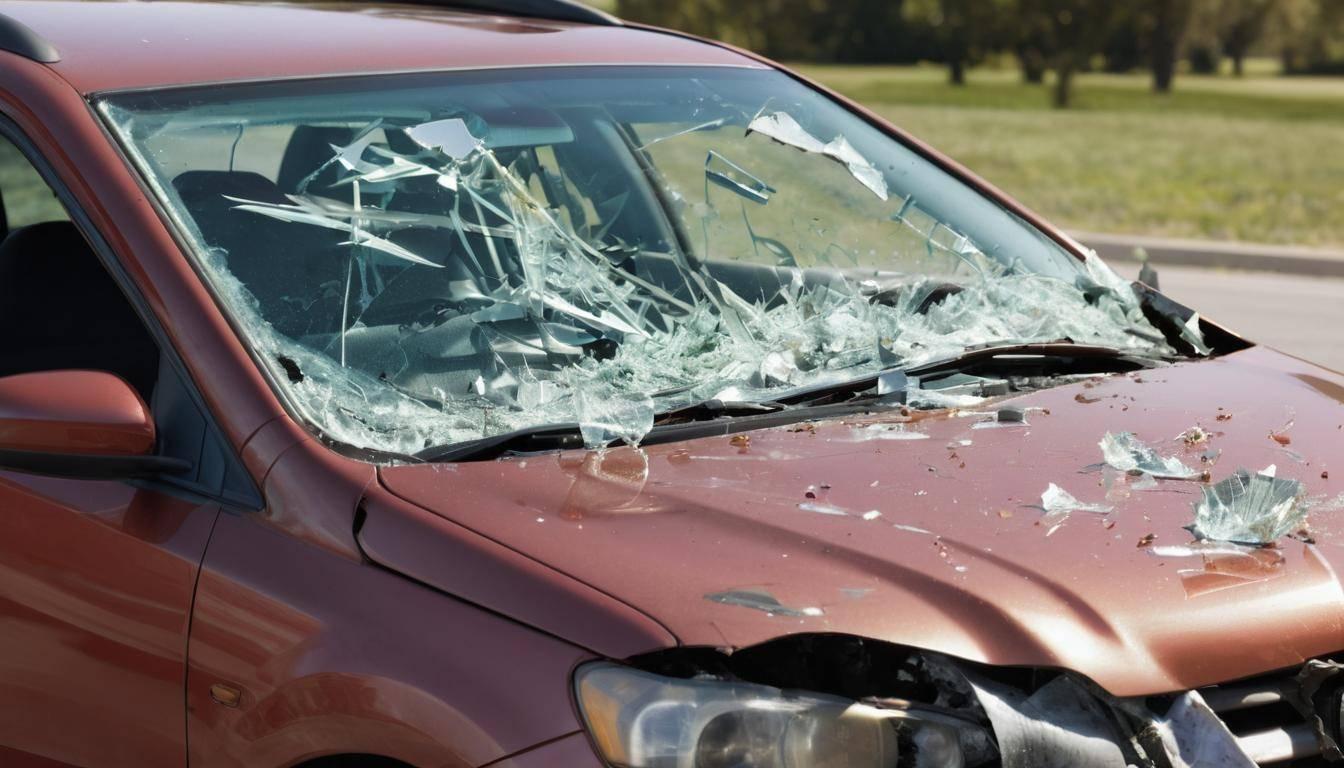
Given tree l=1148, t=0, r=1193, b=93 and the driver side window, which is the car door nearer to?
the driver side window

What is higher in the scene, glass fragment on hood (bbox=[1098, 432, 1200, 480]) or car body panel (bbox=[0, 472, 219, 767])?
glass fragment on hood (bbox=[1098, 432, 1200, 480])

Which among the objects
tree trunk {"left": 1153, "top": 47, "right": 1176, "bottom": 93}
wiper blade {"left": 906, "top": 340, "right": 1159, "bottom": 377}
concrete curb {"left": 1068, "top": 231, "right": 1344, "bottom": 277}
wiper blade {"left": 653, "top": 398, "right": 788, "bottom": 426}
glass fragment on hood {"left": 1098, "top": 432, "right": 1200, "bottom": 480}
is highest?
wiper blade {"left": 653, "top": 398, "right": 788, "bottom": 426}

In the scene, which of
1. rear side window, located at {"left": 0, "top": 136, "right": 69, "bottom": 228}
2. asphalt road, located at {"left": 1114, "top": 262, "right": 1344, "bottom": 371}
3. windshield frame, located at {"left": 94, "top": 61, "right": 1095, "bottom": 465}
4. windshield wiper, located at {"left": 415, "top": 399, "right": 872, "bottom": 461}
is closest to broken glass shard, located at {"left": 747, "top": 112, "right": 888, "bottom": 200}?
windshield frame, located at {"left": 94, "top": 61, "right": 1095, "bottom": 465}

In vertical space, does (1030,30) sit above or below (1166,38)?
above

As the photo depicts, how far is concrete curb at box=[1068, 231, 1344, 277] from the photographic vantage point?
40.1 ft

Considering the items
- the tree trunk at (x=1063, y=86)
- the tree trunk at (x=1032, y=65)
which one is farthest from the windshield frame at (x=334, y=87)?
the tree trunk at (x=1032, y=65)

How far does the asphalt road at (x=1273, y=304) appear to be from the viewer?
30.3 ft

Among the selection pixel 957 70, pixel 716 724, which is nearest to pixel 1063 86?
pixel 957 70

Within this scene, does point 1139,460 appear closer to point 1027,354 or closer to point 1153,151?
point 1027,354

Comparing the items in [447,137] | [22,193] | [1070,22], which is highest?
[447,137]

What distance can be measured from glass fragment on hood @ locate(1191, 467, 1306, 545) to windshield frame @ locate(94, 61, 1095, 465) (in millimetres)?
1062

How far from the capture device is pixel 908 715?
1.99 m

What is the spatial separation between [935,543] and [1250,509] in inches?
18.8

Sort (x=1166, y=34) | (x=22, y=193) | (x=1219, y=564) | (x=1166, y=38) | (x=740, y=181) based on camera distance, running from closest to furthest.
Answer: (x=1219, y=564), (x=740, y=181), (x=22, y=193), (x=1166, y=34), (x=1166, y=38)
